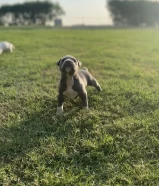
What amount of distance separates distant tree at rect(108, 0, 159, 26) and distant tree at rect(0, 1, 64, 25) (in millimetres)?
10660

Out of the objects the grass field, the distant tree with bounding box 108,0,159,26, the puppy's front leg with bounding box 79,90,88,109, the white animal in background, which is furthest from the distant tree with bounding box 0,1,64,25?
the puppy's front leg with bounding box 79,90,88,109

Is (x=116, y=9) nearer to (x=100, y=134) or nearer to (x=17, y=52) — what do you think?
(x=17, y=52)

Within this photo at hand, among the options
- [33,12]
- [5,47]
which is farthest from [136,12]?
[5,47]

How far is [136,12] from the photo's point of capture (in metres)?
47.3

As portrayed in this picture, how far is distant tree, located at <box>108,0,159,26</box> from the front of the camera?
4681cm

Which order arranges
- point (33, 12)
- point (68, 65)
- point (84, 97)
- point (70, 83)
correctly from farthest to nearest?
point (33, 12) < point (84, 97) < point (70, 83) < point (68, 65)

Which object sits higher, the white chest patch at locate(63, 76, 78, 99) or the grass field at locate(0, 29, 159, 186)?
the white chest patch at locate(63, 76, 78, 99)

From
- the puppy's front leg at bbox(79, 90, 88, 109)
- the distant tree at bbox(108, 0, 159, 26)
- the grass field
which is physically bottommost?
the grass field

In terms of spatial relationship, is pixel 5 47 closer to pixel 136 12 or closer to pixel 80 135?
pixel 80 135

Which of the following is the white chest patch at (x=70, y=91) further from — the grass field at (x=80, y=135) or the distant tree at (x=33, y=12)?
the distant tree at (x=33, y=12)

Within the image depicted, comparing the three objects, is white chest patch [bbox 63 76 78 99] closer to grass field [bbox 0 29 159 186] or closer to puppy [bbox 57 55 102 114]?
puppy [bbox 57 55 102 114]

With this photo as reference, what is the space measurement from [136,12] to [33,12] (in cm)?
1710

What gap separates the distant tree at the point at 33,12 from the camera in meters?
50.3

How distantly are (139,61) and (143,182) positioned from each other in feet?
18.0
